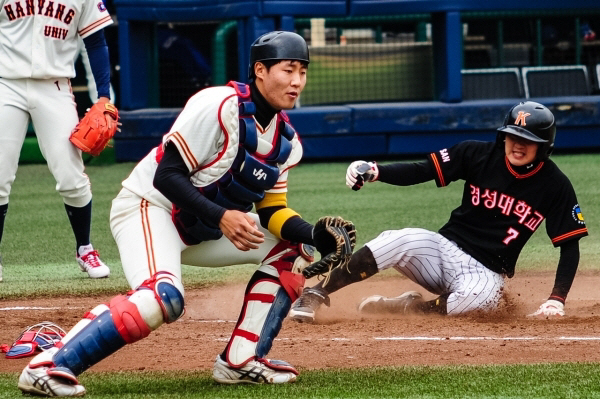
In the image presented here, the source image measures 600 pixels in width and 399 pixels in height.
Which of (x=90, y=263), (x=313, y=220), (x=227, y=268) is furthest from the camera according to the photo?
(x=313, y=220)

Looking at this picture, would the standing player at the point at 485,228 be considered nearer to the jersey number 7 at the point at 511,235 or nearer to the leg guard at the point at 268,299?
the jersey number 7 at the point at 511,235

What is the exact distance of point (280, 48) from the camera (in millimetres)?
3498

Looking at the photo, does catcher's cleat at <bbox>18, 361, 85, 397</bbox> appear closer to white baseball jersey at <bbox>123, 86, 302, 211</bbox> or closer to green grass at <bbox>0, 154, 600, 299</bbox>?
white baseball jersey at <bbox>123, 86, 302, 211</bbox>

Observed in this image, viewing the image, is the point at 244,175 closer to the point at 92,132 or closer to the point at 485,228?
the point at 485,228

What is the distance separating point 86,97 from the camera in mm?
12953

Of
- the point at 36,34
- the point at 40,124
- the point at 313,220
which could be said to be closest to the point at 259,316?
the point at 40,124

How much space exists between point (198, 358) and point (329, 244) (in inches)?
37.2

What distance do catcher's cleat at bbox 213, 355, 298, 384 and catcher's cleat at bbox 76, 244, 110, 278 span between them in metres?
2.48

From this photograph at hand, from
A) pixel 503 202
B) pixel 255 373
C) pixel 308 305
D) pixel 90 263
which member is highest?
pixel 503 202

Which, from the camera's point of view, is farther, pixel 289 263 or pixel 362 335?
pixel 362 335

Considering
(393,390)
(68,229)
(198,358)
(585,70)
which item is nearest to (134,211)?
(198,358)

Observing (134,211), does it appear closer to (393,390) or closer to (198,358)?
(198,358)

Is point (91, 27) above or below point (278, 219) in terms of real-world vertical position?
above

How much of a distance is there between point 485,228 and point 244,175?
1878 mm
